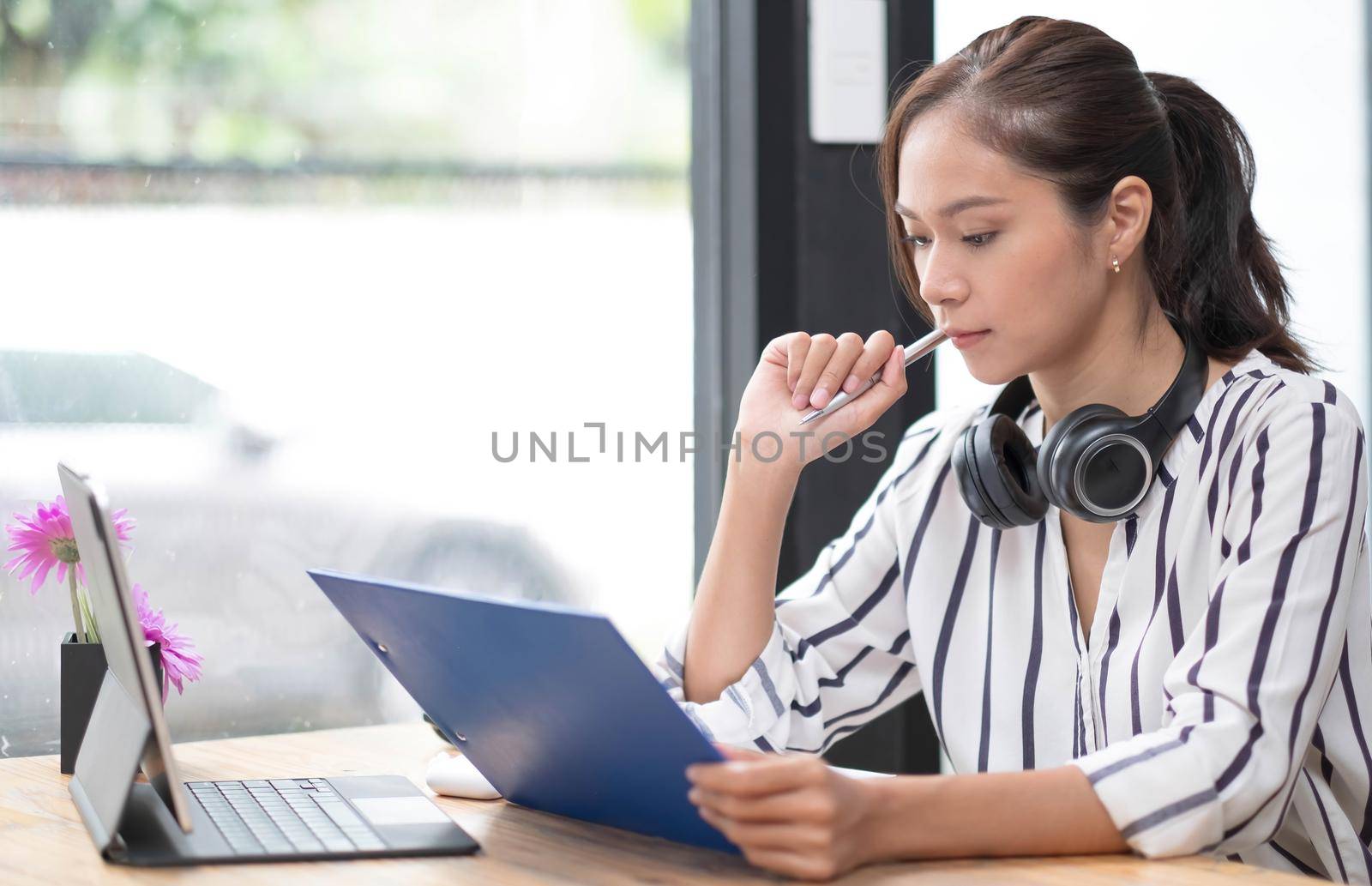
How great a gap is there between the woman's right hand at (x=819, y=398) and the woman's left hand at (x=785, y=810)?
1.71 ft

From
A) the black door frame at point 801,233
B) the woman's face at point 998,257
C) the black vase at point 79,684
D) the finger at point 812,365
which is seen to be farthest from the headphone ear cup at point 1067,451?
the black vase at point 79,684

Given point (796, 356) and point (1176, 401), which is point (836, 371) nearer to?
point (796, 356)

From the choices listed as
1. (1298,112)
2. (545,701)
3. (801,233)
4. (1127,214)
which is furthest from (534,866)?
(1298,112)

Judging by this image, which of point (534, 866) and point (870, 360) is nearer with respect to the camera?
point (534, 866)

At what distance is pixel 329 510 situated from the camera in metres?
1.75

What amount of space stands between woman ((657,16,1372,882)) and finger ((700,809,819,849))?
34cm

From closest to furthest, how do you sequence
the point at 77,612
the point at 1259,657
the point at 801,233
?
the point at 1259,657 < the point at 77,612 < the point at 801,233

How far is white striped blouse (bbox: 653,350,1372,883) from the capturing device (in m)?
0.95

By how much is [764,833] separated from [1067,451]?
50 centimetres

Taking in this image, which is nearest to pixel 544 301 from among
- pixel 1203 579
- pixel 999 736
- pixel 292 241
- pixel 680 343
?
pixel 680 343

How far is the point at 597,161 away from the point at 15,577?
933 millimetres

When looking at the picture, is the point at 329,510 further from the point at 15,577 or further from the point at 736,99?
the point at 736,99

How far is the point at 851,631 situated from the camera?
1.41m

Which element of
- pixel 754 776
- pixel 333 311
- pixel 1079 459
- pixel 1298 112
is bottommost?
pixel 754 776
